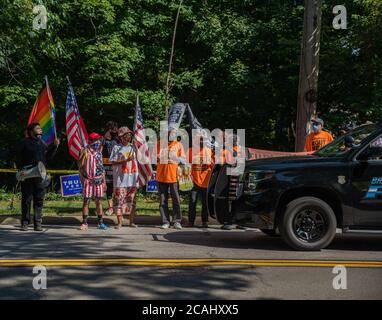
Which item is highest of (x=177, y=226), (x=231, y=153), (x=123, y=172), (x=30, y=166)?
(x=231, y=153)

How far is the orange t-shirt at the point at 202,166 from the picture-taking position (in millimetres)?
10703

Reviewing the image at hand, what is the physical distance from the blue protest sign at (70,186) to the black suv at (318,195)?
5.34m

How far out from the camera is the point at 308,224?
7891mm

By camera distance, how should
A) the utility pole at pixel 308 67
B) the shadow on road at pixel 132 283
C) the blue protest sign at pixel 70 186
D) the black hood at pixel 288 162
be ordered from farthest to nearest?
1. the utility pole at pixel 308 67
2. the blue protest sign at pixel 70 186
3. the black hood at pixel 288 162
4. the shadow on road at pixel 132 283

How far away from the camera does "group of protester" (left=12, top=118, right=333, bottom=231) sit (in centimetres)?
1005

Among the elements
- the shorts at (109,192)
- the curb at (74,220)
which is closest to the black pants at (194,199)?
the curb at (74,220)

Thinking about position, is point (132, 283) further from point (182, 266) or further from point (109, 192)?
point (109, 192)

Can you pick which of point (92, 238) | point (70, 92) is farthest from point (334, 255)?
point (70, 92)

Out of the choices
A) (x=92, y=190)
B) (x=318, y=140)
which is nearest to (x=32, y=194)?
Result: (x=92, y=190)

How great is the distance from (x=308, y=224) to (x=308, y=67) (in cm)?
568

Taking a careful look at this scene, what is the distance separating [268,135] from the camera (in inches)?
916

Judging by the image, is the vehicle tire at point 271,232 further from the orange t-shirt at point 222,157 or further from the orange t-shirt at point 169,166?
the orange t-shirt at point 169,166

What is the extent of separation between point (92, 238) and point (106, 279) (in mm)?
3224

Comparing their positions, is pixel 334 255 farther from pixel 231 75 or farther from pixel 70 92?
pixel 231 75
